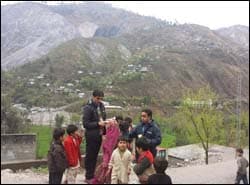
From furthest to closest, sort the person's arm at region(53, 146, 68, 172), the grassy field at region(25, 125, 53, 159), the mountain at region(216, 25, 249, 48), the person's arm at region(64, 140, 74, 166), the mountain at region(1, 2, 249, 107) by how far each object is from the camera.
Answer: the mountain at region(216, 25, 249, 48) < the mountain at region(1, 2, 249, 107) < the grassy field at region(25, 125, 53, 159) < the person's arm at region(64, 140, 74, 166) < the person's arm at region(53, 146, 68, 172)

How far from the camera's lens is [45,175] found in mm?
8906

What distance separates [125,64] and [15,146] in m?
79.2

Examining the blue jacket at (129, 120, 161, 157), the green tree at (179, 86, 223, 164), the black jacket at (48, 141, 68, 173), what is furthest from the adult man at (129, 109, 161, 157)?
the green tree at (179, 86, 223, 164)

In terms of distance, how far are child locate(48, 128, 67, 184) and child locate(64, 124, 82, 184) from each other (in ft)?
0.70

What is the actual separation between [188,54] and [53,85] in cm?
4485

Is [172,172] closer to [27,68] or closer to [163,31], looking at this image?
[27,68]

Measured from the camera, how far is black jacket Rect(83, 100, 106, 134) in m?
6.12

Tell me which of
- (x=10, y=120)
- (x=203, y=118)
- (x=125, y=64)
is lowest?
(x=203, y=118)

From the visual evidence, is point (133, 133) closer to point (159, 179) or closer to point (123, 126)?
point (123, 126)

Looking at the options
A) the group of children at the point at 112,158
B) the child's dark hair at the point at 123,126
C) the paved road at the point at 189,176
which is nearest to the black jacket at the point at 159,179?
the group of children at the point at 112,158

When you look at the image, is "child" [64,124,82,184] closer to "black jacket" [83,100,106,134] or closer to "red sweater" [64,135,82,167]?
"red sweater" [64,135,82,167]

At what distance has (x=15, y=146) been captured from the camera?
12203 mm

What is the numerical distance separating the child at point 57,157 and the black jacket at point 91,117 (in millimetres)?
405

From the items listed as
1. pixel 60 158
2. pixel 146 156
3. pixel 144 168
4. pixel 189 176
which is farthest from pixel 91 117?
pixel 189 176
